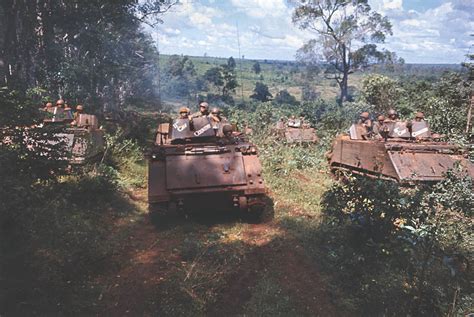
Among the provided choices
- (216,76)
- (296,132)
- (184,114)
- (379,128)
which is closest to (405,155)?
(379,128)

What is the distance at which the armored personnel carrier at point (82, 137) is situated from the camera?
10062mm

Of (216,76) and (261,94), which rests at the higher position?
(216,76)

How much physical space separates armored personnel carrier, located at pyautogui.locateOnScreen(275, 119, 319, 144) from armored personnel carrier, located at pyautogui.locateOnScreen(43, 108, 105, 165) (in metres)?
9.71

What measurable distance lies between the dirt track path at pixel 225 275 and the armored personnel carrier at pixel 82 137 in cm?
337

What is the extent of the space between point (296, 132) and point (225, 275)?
16.2 m

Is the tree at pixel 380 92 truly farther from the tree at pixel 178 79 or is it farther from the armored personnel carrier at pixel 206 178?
the tree at pixel 178 79

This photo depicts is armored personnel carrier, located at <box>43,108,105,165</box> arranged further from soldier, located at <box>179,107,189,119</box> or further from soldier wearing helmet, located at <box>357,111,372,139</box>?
soldier wearing helmet, located at <box>357,111,372,139</box>

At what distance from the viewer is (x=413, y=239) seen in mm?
4988

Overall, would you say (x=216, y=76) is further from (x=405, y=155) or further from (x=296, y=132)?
(x=405, y=155)

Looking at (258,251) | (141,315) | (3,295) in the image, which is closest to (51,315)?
(3,295)

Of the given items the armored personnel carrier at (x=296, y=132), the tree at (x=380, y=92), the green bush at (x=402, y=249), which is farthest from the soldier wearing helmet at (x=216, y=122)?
the tree at (x=380, y=92)

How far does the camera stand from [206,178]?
7660 millimetres

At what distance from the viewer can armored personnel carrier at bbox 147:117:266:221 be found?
752 centimetres

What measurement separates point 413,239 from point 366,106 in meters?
20.3
